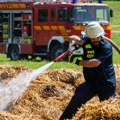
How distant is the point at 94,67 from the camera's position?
32.4 feet

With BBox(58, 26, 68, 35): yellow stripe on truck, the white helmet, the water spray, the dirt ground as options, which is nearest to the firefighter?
the white helmet

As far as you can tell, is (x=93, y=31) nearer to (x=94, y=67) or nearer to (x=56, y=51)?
(x=94, y=67)

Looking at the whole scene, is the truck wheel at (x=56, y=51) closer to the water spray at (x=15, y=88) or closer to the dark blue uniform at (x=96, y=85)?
the water spray at (x=15, y=88)

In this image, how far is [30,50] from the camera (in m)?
29.7

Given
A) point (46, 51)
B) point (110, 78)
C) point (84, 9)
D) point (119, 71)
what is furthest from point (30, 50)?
point (110, 78)

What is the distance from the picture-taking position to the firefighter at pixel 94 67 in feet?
32.1

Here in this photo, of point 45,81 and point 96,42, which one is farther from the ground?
point 96,42

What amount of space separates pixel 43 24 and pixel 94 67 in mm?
19444

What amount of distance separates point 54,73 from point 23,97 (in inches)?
59.2

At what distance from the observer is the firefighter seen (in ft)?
32.1

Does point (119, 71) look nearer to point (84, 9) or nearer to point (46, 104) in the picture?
point (46, 104)

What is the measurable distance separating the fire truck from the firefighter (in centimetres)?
1687

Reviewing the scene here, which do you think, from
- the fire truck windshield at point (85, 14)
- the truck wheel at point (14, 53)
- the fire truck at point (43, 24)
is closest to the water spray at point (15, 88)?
the fire truck at point (43, 24)

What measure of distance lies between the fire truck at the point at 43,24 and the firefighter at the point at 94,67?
16.9 m
